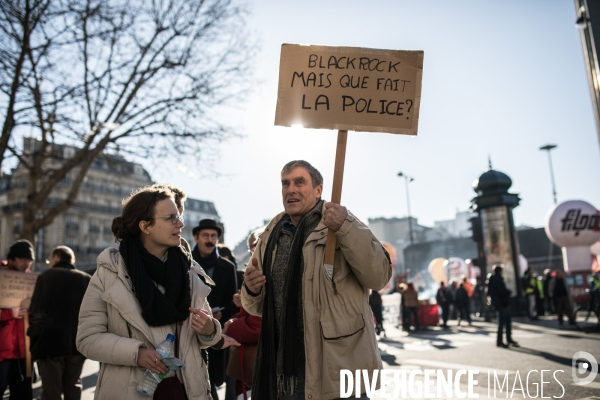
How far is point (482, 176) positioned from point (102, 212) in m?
61.6

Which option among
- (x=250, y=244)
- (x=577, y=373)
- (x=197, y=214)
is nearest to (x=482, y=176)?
(x=577, y=373)

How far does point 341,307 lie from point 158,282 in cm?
102

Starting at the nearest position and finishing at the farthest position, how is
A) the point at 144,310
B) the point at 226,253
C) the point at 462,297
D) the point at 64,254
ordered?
the point at 144,310, the point at 64,254, the point at 226,253, the point at 462,297

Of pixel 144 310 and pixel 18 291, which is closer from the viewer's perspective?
pixel 144 310

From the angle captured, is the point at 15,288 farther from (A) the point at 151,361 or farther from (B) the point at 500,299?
(B) the point at 500,299

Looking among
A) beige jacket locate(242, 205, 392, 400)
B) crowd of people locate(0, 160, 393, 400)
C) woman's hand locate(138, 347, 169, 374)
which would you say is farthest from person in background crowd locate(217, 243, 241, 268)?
woman's hand locate(138, 347, 169, 374)

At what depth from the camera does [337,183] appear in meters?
3.41

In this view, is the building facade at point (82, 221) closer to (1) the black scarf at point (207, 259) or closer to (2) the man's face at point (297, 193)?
(1) the black scarf at point (207, 259)

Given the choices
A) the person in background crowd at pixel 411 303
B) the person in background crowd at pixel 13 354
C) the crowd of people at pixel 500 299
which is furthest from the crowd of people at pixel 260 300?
the person in background crowd at pixel 411 303

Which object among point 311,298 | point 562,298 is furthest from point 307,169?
Result: point 562,298

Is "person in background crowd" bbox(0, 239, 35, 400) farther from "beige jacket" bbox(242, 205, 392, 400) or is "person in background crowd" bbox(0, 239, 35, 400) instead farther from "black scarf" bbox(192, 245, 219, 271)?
"beige jacket" bbox(242, 205, 392, 400)

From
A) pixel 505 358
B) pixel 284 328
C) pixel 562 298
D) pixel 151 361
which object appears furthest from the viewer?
pixel 562 298

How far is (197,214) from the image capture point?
99.8 m

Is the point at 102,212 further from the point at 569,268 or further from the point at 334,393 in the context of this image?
the point at 334,393
